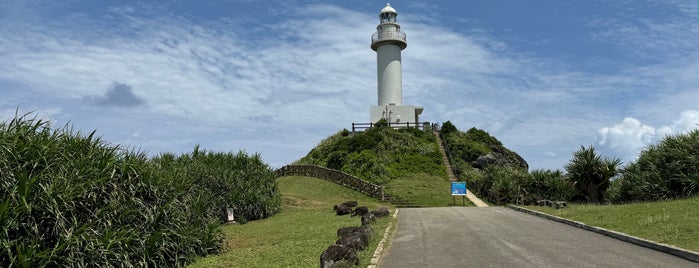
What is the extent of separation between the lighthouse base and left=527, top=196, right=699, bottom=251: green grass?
110 ft

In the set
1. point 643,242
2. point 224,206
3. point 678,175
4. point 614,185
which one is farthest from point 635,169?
point 224,206

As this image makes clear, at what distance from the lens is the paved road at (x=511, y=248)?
913 centimetres

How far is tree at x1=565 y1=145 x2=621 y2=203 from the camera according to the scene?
2372cm

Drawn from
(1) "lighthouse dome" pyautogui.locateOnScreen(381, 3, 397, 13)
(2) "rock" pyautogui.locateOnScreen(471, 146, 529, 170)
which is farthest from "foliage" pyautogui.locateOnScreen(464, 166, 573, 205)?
(1) "lighthouse dome" pyautogui.locateOnScreen(381, 3, 397, 13)

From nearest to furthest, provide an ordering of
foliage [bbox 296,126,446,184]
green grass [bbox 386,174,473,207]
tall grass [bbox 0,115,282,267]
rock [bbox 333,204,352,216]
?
tall grass [bbox 0,115,282,267], rock [bbox 333,204,352,216], green grass [bbox 386,174,473,207], foliage [bbox 296,126,446,184]

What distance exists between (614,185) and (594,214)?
904 cm

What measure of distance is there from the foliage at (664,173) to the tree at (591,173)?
0.58 metres

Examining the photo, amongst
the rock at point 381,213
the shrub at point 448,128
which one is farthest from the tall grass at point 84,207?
the shrub at point 448,128

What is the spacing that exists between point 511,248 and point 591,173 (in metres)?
15.7

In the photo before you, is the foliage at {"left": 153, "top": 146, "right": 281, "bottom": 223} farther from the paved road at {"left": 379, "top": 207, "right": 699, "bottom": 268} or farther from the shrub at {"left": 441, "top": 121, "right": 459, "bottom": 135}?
the shrub at {"left": 441, "top": 121, "right": 459, "bottom": 135}

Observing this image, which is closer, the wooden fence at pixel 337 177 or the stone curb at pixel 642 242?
the stone curb at pixel 642 242

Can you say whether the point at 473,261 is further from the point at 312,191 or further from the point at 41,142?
the point at 312,191

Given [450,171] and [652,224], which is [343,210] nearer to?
[652,224]

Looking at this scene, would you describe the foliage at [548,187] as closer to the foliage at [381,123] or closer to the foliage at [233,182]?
the foliage at [233,182]
